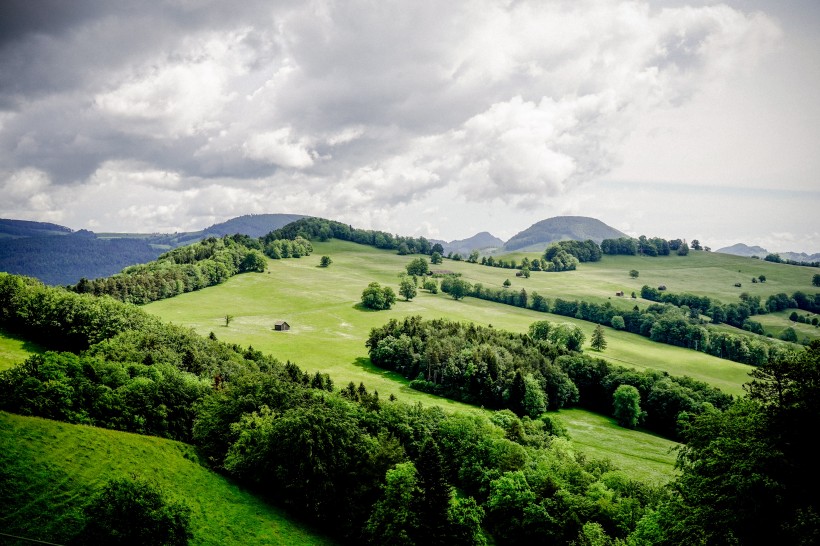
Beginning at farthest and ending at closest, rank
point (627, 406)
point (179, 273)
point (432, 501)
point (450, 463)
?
1. point (179, 273)
2. point (627, 406)
3. point (450, 463)
4. point (432, 501)

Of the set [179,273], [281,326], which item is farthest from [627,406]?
[179,273]

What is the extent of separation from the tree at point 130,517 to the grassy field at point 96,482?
14.5 feet

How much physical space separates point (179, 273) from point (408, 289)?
78.1 metres

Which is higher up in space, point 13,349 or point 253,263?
point 253,263

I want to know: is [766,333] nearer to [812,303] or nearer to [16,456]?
[812,303]

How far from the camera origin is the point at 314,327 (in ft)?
414

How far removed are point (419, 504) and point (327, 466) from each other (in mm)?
10905

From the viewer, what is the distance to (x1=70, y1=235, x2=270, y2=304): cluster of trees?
12800cm

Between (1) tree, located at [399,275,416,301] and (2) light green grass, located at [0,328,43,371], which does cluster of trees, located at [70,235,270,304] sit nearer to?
(2) light green grass, located at [0,328,43,371]

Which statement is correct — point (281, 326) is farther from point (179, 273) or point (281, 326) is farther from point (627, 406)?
point (627, 406)

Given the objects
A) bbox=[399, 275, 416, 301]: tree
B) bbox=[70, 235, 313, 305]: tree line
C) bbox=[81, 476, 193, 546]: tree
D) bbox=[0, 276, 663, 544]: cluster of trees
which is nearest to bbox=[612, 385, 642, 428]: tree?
bbox=[0, 276, 663, 544]: cluster of trees

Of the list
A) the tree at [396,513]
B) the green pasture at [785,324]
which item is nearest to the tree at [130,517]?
the tree at [396,513]

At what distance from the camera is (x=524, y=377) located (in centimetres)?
8819

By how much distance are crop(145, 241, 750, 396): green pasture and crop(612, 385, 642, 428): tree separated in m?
26.8
